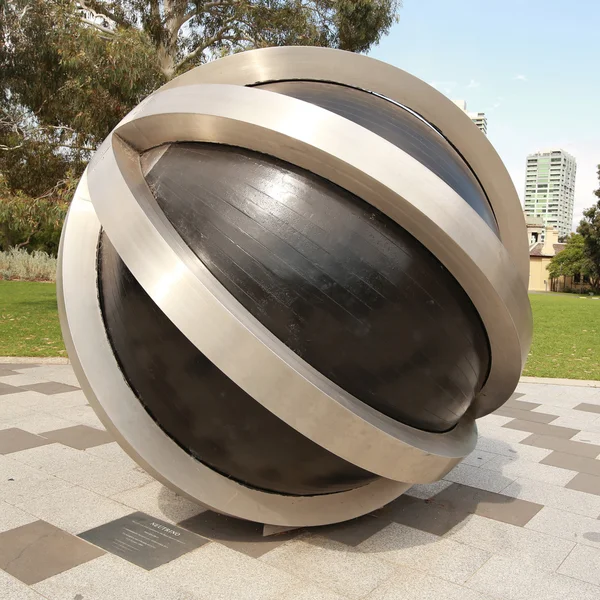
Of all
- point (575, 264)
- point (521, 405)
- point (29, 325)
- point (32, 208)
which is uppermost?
point (575, 264)

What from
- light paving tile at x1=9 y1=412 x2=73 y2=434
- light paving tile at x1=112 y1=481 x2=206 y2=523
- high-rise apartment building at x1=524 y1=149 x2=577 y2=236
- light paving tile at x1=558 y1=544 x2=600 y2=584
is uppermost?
high-rise apartment building at x1=524 y1=149 x2=577 y2=236

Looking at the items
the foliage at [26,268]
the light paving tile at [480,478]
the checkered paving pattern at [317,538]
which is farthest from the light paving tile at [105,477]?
the foliage at [26,268]

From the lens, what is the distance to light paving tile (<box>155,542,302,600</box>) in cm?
333

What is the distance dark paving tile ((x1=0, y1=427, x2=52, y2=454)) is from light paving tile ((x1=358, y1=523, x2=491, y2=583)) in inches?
130

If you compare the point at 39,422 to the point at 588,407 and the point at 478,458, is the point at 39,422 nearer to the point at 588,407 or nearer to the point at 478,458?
the point at 478,458

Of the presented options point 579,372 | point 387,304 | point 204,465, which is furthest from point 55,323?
point 387,304

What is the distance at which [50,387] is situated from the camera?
806 centimetres

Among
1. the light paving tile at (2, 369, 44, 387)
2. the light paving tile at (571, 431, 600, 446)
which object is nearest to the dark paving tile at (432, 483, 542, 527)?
the light paving tile at (571, 431, 600, 446)

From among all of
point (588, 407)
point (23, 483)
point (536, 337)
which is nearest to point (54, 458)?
point (23, 483)

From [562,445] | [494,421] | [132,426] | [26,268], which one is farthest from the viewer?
[26,268]

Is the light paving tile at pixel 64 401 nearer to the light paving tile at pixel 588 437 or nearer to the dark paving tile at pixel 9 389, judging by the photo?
the dark paving tile at pixel 9 389

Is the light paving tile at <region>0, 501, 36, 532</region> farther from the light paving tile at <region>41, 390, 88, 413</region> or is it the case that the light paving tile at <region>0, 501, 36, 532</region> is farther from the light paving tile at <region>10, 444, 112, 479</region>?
the light paving tile at <region>41, 390, 88, 413</region>

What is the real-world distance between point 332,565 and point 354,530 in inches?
20.5

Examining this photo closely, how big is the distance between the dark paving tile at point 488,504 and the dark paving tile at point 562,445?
5.29 ft
